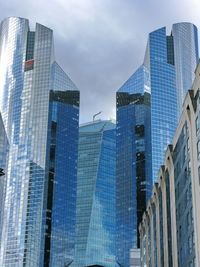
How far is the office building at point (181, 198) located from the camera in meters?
63.3

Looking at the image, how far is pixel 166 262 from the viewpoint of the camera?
272ft

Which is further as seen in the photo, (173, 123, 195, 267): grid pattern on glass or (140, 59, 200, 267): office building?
(173, 123, 195, 267): grid pattern on glass

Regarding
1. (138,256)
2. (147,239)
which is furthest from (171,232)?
(138,256)

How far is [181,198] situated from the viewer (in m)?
72.3

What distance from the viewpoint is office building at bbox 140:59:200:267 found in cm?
6334

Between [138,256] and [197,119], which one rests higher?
[197,119]

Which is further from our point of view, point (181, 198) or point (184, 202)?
point (181, 198)

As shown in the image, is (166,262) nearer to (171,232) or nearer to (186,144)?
(171,232)

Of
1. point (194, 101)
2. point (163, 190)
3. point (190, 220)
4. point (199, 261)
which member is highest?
point (194, 101)

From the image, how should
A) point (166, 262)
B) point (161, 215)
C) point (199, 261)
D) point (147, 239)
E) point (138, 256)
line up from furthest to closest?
point (138, 256), point (147, 239), point (161, 215), point (166, 262), point (199, 261)

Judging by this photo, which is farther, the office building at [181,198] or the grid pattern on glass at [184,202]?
the grid pattern on glass at [184,202]

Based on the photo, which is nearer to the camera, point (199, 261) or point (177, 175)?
point (199, 261)

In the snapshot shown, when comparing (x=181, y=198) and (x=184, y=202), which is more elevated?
(x=181, y=198)

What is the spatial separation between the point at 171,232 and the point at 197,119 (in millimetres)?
22951
